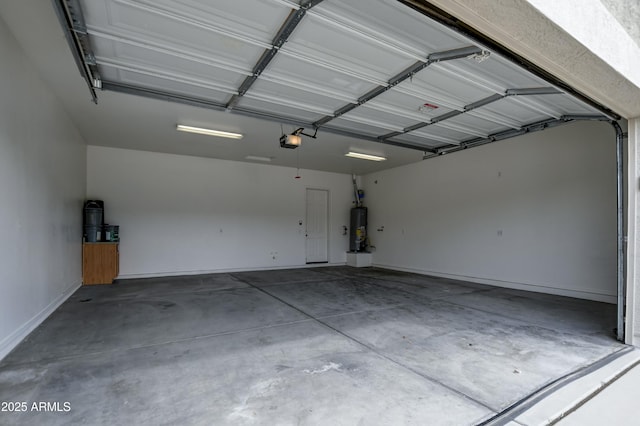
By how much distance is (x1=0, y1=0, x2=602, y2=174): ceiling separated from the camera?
2719 mm

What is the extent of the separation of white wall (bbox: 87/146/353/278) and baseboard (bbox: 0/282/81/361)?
8.56ft

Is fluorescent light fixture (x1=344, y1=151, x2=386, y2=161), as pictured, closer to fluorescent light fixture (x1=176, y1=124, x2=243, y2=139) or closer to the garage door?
the garage door

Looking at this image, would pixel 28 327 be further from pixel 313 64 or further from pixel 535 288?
pixel 535 288

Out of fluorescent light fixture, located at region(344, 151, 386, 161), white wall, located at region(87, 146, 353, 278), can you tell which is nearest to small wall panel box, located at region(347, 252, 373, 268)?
white wall, located at region(87, 146, 353, 278)

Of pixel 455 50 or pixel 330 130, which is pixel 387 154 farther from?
pixel 455 50

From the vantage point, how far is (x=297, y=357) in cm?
295

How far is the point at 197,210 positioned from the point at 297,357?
6174 millimetres

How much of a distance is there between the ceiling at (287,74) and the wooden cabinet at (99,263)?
2292mm

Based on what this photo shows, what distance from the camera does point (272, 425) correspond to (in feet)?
6.31

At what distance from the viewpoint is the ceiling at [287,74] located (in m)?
2.72

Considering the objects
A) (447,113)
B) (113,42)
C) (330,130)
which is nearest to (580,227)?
(447,113)

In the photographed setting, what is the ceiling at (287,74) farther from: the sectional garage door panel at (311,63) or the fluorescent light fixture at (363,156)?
the fluorescent light fixture at (363,156)

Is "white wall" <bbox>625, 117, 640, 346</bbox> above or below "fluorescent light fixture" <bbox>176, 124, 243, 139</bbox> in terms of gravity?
below

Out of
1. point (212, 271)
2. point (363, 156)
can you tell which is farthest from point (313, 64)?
point (212, 271)
